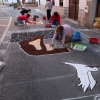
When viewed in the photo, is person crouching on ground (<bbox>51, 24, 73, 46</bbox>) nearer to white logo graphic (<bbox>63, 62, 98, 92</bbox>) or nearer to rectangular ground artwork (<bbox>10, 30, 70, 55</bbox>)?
rectangular ground artwork (<bbox>10, 30, 70, 55</bbox>)

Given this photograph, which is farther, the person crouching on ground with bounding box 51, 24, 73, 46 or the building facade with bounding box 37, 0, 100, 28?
the building facade with bounding box 37, 0, 100, 28

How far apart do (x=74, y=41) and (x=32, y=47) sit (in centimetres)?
197

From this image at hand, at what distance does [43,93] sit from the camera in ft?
11.0

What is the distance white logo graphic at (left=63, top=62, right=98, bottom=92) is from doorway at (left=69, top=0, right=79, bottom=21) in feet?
26.5

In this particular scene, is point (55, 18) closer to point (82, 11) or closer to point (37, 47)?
point (82, 11)

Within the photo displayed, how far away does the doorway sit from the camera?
1168 centimetres

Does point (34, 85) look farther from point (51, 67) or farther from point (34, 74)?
point (51, 67)

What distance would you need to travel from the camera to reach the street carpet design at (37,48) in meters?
5.63

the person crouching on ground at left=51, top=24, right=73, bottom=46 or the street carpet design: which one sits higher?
the person crouching on ground at left=51, top=24, right=73, bottom=46

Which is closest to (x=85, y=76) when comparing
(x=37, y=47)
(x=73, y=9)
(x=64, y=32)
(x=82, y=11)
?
(x=64, y=32)

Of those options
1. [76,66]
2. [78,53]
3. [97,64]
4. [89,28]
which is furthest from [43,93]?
[89,28]

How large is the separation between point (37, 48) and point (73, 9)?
7.58 meters

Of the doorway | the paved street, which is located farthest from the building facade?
the paved street

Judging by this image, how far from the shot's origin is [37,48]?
5969 millimetres
